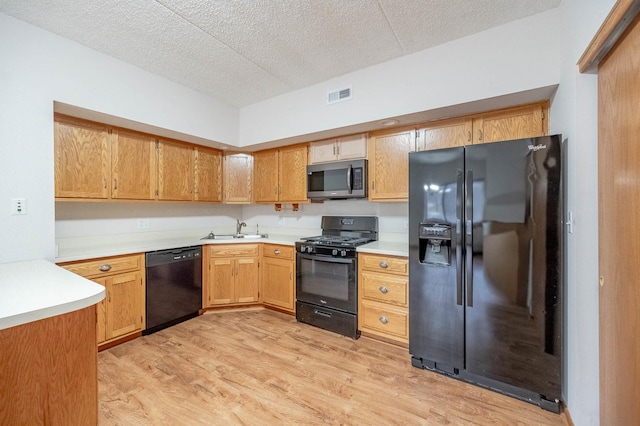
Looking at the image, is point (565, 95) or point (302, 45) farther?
point (302, 45)

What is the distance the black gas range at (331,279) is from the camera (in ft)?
9.18

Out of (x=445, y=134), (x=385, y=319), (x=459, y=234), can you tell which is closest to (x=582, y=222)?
(x=459, y=234)

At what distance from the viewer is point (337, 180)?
10.2ft

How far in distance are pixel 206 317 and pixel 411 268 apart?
245 centimetres

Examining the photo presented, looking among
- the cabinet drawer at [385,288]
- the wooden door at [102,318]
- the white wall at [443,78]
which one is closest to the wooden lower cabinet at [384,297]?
the cabinet drawer at [385,288]

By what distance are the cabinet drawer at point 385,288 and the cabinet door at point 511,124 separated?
4.59 ft

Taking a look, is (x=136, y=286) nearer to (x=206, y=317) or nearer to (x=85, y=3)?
(x=206, y=317)

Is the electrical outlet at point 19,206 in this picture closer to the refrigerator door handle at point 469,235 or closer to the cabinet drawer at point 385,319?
the cabinet drawer at point 385,319

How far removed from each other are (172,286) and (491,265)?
3.00 metres

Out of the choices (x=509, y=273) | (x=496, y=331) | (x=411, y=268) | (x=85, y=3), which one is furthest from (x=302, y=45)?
(x=496, y=331)

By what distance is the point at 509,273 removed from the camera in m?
1.86

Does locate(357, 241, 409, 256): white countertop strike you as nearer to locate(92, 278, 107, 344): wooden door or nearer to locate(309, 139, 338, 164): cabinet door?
locate(309, 139, 338, 164): cabinet door

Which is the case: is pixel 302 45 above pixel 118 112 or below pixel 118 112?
above

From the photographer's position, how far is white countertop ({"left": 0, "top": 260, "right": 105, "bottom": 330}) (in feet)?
3.19
